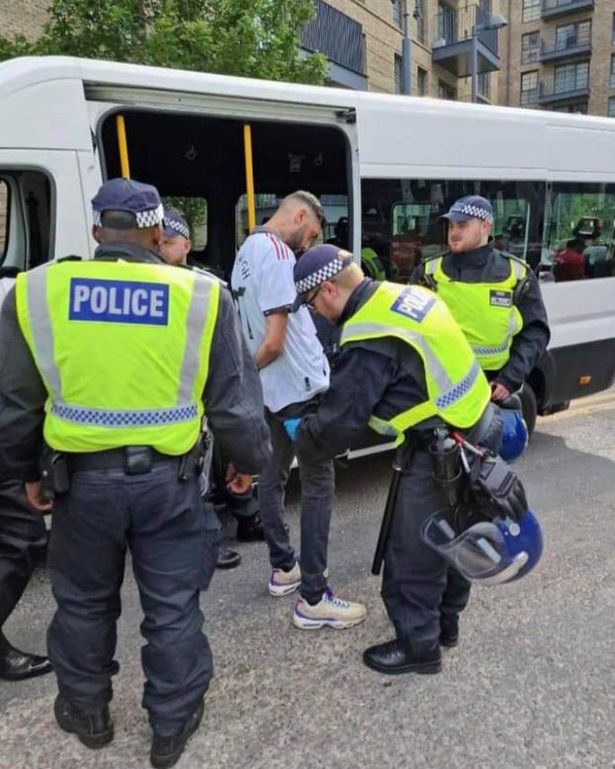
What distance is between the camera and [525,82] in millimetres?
45500

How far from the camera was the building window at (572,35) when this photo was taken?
138 ft

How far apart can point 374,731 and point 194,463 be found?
111cm

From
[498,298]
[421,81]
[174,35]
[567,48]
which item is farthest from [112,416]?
[567,48]

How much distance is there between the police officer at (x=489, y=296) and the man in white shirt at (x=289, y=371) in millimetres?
855

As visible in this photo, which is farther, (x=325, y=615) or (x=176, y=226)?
(x=176, y=226)

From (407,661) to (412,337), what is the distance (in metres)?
1.27

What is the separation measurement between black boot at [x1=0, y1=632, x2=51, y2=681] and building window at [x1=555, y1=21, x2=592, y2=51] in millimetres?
49226

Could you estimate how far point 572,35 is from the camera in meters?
42.7

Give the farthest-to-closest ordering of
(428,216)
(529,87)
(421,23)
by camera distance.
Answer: (529,87), (421,23), (428,216)

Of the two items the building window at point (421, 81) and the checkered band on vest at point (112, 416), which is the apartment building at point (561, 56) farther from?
the checkered band on vest at point (112, 416)

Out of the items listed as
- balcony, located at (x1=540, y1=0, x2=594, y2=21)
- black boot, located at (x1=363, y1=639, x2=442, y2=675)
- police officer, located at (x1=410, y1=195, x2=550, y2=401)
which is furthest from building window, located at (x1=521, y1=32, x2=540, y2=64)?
black boot, located at (x1=363, y1=639, x2=442, y2=675)

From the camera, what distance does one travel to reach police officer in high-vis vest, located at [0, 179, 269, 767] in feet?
6.01

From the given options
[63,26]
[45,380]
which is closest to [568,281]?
[45,380]

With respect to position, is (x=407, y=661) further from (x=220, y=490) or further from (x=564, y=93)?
(x=564, y=93)
